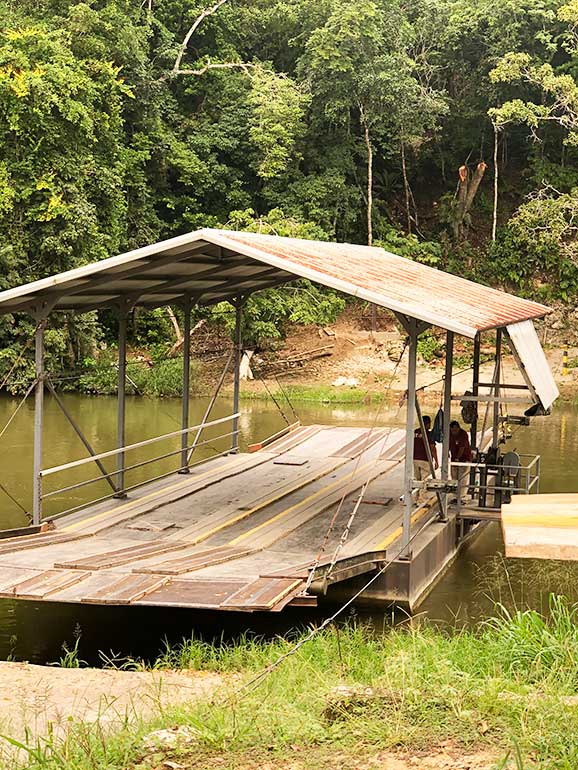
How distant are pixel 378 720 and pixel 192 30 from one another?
3243cm

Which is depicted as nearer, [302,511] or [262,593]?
[262,593]

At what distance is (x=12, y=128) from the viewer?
25188mm

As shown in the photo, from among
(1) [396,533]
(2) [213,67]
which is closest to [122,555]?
(1) [396,533]

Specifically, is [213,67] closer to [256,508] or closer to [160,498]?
[160,498]

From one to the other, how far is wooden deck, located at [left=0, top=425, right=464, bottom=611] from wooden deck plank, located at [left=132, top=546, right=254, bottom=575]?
1cm

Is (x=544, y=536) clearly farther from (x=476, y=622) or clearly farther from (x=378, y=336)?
(x=378, y=336)

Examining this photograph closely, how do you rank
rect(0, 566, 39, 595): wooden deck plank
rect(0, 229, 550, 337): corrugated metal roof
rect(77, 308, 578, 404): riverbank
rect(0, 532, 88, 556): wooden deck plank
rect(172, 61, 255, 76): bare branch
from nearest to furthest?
1. rect(0, 566, 39, 595): wooden deck plank
2. rect(0, 532, 88, 556): wooden deck plank
3. rect(0, 229, 550, 337): corrugated metal roof
4. rect(77, 308, 578, 404): riverbank
5. rect(172, 61, 255, 76): bare branch

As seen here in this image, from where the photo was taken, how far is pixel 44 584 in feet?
28.5

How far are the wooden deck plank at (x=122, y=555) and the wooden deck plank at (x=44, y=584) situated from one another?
0.58 ft

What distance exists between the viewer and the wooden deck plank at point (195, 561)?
9.34 metres

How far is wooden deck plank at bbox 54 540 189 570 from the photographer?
9400 millimetres

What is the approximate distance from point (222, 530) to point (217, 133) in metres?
24.9

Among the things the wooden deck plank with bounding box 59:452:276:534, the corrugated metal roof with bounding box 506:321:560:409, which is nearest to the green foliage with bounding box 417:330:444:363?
the wooden deck plank with bounding box 59:452:276:534

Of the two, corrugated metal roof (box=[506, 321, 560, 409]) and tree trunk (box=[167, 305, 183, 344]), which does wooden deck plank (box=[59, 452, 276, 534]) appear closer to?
corrugated metal roof (box=[506, 321, 560, 409])
